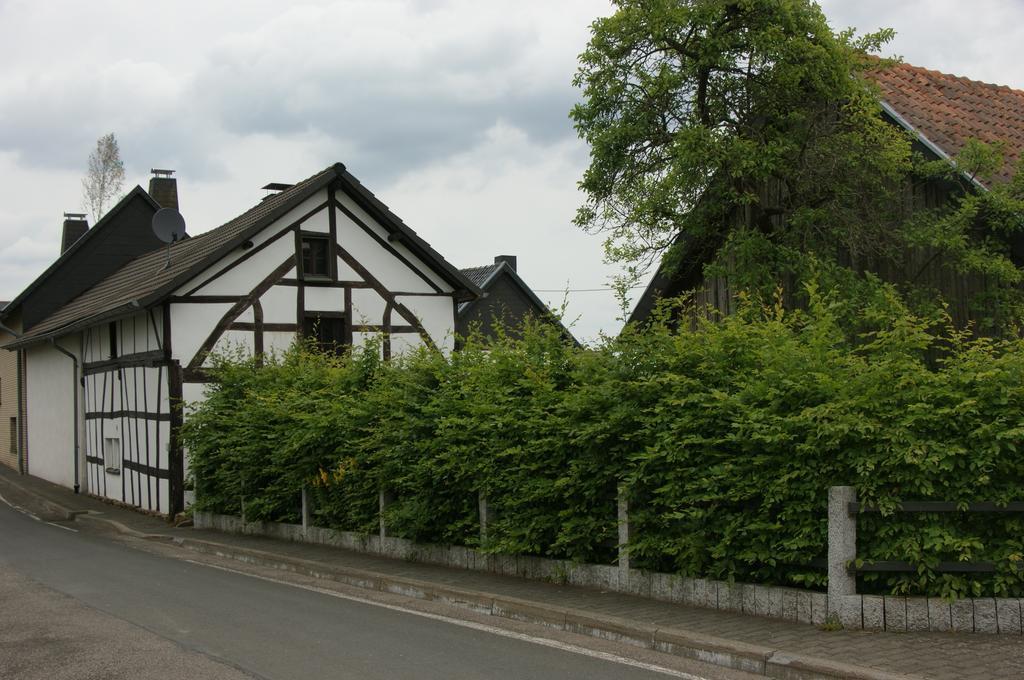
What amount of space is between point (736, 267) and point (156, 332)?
11537 millimetres

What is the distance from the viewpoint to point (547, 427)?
1026 centimetres

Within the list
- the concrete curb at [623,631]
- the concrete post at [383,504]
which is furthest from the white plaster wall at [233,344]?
the concrete curb at [623,631]

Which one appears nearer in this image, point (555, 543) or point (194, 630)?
point (194, 630)

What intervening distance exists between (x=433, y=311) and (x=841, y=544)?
1702 centimetres

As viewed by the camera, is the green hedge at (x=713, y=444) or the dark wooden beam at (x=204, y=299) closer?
the green hedge at (x=713, y=444)

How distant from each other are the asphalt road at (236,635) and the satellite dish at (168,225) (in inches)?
493

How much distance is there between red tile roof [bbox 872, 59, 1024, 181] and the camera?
1530cm

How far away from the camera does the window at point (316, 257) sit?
2252 cm

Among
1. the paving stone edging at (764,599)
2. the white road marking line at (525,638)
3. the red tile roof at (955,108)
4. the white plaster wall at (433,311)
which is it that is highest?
the red tile roof at (955,108)

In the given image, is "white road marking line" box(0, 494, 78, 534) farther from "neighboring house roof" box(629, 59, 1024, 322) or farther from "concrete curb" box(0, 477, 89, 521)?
"neighboring house roof" box(629, 59, 1024, 322)

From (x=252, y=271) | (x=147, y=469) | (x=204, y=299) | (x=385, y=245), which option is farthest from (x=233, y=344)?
(x=385, y=245)

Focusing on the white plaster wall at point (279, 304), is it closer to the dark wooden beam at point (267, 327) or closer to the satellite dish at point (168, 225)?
the dark wooden beam at point (267, 327)

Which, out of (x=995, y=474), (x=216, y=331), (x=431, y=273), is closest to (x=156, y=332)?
(x=216, y=331)

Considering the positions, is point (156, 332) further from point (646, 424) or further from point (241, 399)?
point (646, 424)
